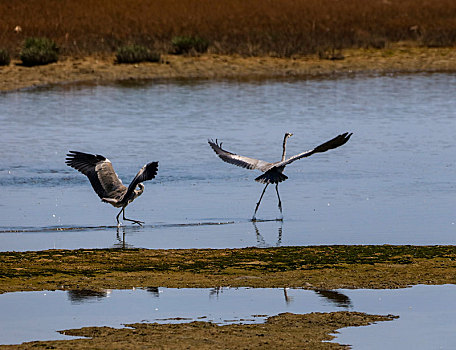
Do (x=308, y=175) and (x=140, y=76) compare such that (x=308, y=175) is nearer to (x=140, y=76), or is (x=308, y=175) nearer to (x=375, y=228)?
(x=375, y=228)

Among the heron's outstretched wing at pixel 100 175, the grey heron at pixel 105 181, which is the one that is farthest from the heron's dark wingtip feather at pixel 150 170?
the heron's outstretched wing at pixel 100 175

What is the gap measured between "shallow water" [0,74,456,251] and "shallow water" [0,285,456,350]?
97.3 inches

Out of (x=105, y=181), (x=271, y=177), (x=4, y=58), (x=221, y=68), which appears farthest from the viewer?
(x=221, y=68)

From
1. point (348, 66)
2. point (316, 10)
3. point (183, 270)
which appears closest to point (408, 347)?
point (183, 270)

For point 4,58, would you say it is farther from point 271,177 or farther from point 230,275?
point 230,275

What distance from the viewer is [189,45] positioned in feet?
A: 112

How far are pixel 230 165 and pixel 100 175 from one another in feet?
16.4

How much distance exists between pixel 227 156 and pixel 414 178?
3.34 metres

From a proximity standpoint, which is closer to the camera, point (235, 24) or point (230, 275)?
point (230, 275)

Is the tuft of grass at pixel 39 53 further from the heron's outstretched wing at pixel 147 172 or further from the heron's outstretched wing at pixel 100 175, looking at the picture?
the heron's outstretched wing at pixel 147 172

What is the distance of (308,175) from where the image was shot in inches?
642

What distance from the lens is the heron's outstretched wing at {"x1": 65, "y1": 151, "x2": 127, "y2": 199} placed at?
12.5m

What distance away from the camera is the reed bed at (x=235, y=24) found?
35.8 meters

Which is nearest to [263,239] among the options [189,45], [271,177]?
[271,177]
